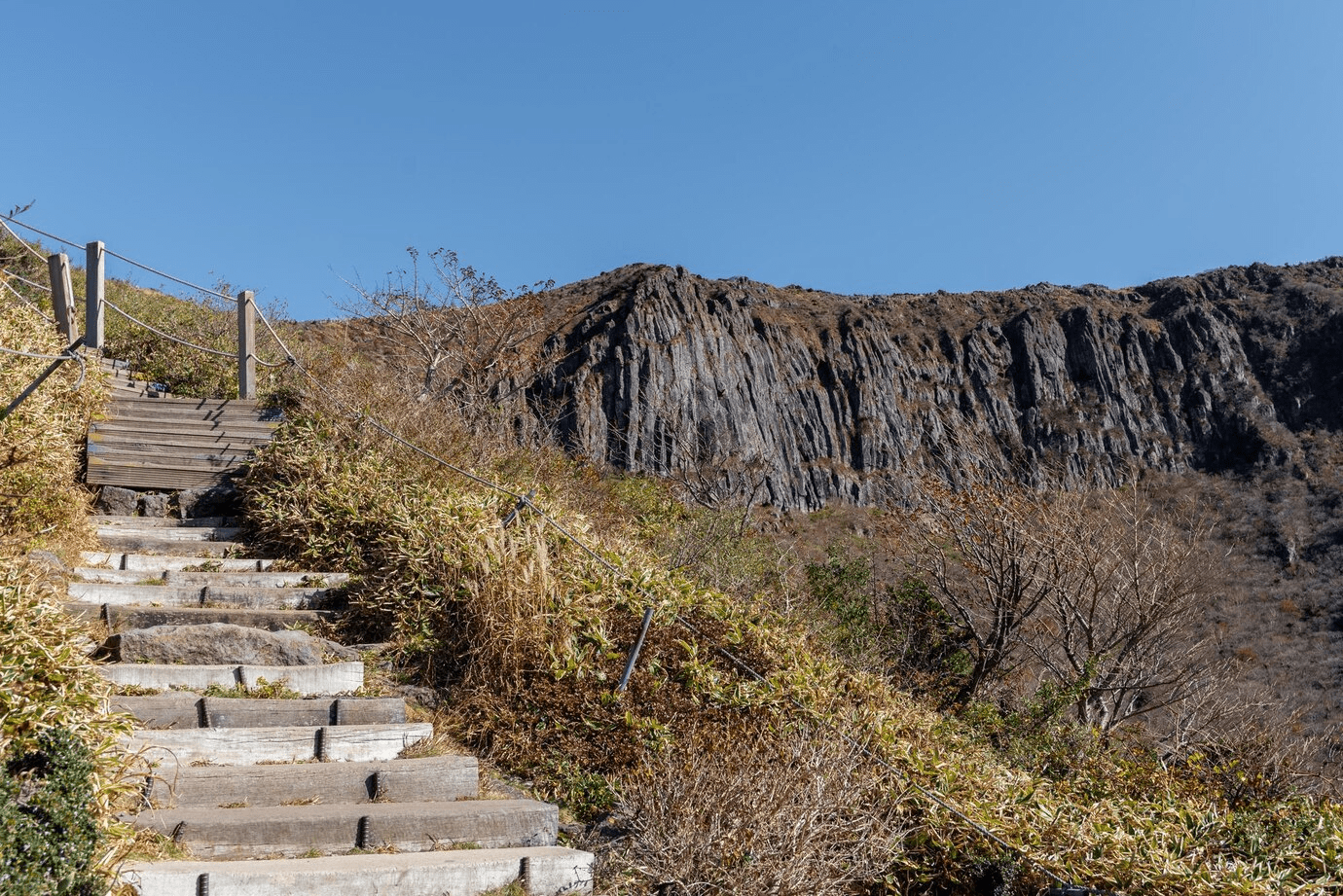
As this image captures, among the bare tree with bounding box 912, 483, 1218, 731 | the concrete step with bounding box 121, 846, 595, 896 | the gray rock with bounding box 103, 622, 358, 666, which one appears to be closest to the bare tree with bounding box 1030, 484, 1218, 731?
the bare tree with bounding box 912, 483, 1218, 731

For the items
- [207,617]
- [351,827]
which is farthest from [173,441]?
[351,827]

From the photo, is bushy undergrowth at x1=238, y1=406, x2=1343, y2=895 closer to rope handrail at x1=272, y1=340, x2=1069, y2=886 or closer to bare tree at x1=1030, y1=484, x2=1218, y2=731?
rope handrail at x1=272, y1=340, x2=1069, y2=886

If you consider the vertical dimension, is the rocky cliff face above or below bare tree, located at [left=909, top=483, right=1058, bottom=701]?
above

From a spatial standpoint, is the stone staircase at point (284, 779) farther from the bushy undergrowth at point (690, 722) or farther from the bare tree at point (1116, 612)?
the bare tree at point (1116, 612)

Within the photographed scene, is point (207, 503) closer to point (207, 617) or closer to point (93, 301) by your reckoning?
point (93, 301)

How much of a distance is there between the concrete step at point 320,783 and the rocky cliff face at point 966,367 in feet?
163

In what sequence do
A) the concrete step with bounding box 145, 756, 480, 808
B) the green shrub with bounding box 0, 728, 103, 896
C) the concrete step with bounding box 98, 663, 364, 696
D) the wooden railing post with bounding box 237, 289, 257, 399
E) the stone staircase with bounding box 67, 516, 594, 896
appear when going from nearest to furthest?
the green shrub with bounding box 0, 728, 103, 896 → the stone staircase with bounding box 67, 516, 594, 896 → the concrete step with bounding box 145, 756, 480, 808 → the concrete step with bounding box 98, 663, 364, 696 → the wooden railing post with bounding box 237, 289, 257, 399

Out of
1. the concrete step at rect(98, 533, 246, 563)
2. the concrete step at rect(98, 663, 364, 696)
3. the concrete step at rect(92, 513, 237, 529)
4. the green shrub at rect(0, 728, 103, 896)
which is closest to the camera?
the green shrub at rect(0, 728, 103, 896)

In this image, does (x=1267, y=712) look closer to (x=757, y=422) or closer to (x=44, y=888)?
(x=44, y=888)

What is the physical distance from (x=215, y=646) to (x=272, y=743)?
0.94m

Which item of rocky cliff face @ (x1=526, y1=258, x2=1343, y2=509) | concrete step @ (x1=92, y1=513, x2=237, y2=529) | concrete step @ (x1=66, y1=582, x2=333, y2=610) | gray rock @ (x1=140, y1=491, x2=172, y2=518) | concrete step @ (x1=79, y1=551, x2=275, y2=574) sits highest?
rocky cliff face @ (x1=526, y1=258, x2=1343, y2=509)

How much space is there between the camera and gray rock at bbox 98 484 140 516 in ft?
25.9

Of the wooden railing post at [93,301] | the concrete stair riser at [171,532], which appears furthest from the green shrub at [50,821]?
the wooden railing post at [93,301]

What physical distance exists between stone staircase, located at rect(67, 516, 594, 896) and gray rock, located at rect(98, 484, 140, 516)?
201 cm
